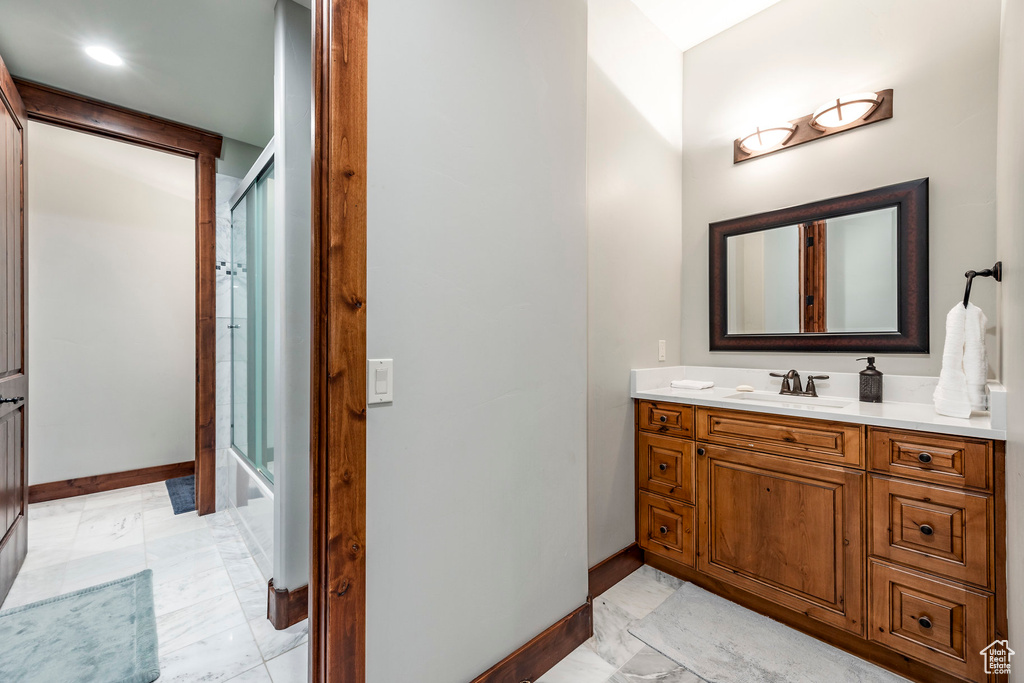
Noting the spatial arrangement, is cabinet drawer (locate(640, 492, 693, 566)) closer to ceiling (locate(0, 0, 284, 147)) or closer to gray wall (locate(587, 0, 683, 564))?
gray wall (locate(587, 0, 683, 564))

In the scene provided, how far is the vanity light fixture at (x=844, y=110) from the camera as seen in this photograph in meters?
1.88

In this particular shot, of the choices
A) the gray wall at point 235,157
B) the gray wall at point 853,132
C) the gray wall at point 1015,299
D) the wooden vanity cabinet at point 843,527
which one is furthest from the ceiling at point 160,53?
the wooden vanity cabinet at point 843,527

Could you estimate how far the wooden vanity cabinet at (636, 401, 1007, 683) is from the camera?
130 centimetres

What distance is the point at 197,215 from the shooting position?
2.63 m

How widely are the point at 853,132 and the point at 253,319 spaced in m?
3.08

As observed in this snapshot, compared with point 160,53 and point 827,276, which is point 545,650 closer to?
point 827,276

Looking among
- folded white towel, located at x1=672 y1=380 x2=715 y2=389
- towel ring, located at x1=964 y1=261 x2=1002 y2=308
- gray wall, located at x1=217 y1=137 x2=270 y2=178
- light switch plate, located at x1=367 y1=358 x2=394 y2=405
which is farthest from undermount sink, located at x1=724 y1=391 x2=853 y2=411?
gray wall, located at x1=217 y1=137 x2=270 y2=178

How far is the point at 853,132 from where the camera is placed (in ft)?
6.39

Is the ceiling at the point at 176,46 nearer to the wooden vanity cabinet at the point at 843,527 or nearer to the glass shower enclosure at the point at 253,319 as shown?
the glass shower enclosure at the point at 253,319

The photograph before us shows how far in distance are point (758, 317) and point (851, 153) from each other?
2.68 ft

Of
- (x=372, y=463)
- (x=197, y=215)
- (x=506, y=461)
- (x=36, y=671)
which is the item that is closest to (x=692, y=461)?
(x=506, y=461)

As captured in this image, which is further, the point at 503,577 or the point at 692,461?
the point at 692,461

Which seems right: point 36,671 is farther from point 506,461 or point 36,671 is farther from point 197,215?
point 197,215

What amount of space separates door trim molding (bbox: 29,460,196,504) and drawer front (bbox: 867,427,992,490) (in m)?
4.46
